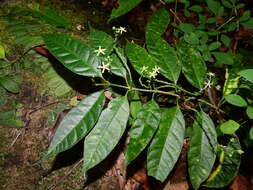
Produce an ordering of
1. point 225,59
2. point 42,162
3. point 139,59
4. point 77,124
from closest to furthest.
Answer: point 77,124, point 139,59, point 42,162, point 225,59

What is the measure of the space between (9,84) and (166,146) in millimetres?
1087

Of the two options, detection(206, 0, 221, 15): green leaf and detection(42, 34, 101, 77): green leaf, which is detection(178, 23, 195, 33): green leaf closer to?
detection(206, 0, 221, 15): green leaf

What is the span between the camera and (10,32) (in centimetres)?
195

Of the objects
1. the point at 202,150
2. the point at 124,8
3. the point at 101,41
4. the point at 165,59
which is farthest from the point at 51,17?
the point at 202,150

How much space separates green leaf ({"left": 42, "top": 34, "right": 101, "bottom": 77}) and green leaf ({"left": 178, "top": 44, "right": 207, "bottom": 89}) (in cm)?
55

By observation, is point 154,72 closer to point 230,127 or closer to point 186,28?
point 230,127

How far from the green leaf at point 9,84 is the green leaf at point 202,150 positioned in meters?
1.17

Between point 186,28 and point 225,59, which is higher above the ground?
point 186,28

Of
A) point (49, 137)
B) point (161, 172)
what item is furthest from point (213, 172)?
point (49, 137)

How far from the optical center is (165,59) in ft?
5.08

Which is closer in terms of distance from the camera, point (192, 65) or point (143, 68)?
point (143, 68)

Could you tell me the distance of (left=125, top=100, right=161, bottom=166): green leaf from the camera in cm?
129

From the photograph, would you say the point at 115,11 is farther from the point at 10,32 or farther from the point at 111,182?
the point at 111,182

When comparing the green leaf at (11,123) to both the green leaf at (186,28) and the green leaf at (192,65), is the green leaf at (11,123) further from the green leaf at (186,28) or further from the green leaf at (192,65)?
the green leaf at (186,28)
